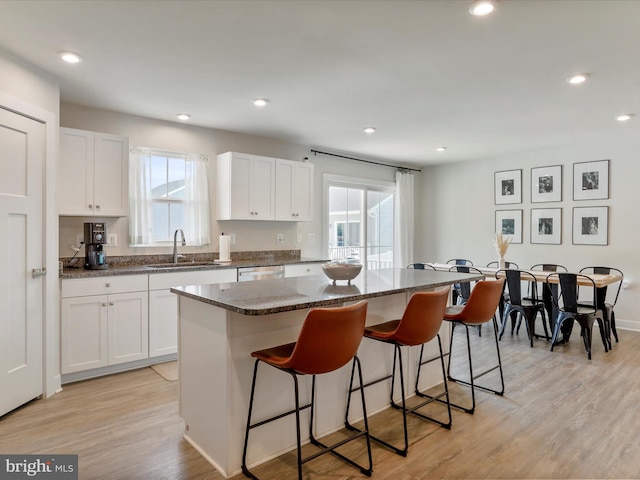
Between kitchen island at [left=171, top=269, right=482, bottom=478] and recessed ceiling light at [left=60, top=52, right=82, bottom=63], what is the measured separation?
184 cm

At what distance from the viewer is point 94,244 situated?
144 inches

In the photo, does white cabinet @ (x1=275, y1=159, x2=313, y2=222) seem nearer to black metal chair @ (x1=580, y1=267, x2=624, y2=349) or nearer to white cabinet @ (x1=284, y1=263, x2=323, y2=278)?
white cabinet @ (x1=284, y1=263, x2=323, y2=278)

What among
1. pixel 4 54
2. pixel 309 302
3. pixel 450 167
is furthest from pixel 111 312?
pixel 450 167

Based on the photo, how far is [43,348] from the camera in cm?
307

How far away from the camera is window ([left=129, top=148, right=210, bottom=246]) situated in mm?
4156

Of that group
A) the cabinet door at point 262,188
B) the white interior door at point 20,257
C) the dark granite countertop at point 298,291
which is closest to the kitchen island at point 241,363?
the dark granite countertop at point 298,291

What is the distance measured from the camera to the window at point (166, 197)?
13.6 ft

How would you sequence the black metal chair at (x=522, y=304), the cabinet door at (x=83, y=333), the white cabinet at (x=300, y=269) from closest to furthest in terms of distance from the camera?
the cabinet door at (x=83, y=333), the black metal chair at (x=522, y=304), the white cabinet at (x=300, y=269)

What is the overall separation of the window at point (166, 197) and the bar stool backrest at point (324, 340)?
296 cm

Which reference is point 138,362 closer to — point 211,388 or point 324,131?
point 211,388

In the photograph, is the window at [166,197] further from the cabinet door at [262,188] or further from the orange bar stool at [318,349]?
the orange bar stool at [318,349]

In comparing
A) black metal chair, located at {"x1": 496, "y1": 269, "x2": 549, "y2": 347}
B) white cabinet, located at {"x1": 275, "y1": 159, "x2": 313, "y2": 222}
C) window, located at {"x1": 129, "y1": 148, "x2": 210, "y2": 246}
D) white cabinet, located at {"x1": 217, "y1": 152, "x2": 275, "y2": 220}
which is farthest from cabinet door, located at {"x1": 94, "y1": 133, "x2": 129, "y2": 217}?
black metal chair, located at {"x1": 496, "y1": 269, "x2": 549, "y2": 347}

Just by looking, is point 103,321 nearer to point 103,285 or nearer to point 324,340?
point 103,285

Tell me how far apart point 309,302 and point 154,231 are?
9.46ft
